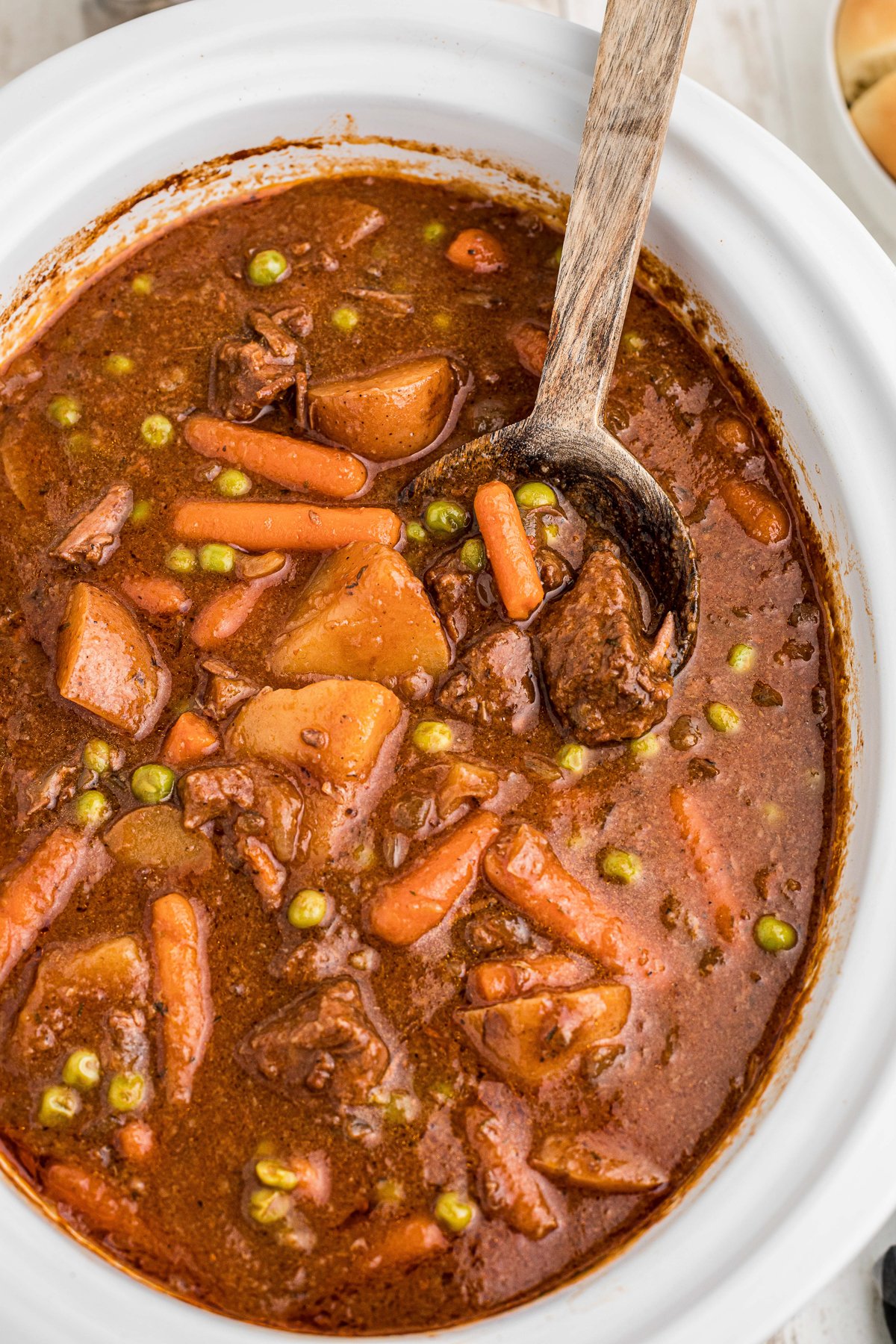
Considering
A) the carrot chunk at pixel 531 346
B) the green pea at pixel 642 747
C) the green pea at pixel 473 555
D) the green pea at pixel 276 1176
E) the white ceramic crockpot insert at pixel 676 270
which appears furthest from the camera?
the carrot chunk at pixel 531 346

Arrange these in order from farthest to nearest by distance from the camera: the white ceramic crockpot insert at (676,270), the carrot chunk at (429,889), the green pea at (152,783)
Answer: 1. the green pea at (152,783)
2. the carrot chunk at (429,889)
3. the white ceramic crockpot insert at (676,270)

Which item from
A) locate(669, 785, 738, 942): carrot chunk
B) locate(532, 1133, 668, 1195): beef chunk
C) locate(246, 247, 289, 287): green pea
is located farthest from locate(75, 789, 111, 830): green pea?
locate(246, 247, 289, 287): green pea

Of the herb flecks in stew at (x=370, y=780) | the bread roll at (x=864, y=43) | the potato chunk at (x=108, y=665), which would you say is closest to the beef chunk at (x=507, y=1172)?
the herb flecks in stew at (x=370, y=780)

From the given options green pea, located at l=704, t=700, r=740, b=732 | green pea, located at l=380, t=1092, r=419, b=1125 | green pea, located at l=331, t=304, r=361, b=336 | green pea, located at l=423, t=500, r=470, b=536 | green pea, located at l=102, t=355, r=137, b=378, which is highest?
green pea, located at l=331, t=304, r=361, b=336

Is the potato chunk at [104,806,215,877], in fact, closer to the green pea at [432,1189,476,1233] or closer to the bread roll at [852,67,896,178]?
the green pea at [432,1189,476,1233]

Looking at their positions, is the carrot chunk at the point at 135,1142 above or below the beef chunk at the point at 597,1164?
below

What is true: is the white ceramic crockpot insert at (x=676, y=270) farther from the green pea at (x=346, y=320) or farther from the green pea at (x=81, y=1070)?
the green pea at (x=346, y=320)
